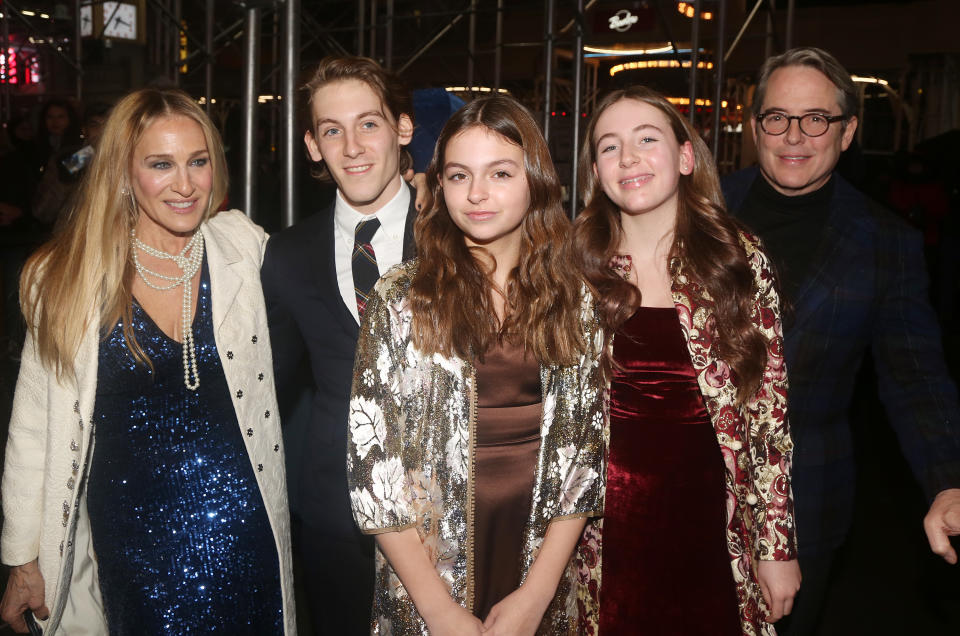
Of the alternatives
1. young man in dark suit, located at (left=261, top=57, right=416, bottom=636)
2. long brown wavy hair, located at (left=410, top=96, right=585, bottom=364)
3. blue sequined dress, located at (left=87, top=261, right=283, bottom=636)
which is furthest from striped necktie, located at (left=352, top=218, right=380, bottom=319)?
blue sequined dress, located at (left=87, top=261, right=283, bottom=636)

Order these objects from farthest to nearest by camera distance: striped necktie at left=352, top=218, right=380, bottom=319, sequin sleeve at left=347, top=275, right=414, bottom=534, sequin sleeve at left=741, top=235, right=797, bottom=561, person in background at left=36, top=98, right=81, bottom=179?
person in background at left=36, top=98, right=81, bottom=179 → striped necktie at left=352, top=218, right=380, bottom=319 → sequin sleeve at left=741, top=235, right=797, bottom=561 → sequin sleeve at left=347, top=275, right=414, bottom=534

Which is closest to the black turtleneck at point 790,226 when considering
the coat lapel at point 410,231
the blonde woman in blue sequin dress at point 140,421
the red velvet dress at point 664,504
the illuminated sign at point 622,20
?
the red velvet dress at point 664,504

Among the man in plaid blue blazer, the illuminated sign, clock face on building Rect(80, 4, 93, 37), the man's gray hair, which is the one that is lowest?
the man in plaid blue blazer

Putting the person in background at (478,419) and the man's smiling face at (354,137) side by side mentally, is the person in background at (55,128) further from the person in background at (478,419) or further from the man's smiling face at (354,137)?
the person in background at (478,419)

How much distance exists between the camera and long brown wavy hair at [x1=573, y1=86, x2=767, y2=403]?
167 cm

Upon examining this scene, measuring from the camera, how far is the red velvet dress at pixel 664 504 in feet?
5.46

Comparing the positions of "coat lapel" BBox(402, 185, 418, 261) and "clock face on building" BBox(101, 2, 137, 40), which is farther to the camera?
"clock face on building" BBox(101, 2, 137, 40)

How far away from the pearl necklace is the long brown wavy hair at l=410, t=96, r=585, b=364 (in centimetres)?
61

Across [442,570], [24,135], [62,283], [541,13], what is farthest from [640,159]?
[541,13]

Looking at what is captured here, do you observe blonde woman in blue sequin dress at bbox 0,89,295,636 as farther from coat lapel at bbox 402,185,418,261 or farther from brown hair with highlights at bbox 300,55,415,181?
coat lapel at bbox 402,185,418,261

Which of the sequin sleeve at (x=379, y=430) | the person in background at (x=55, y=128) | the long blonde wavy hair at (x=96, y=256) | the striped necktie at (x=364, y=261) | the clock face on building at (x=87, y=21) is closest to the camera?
the sequin sleeve at (x=379, y=430)

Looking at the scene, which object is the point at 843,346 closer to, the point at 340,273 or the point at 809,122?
the point at 809,122

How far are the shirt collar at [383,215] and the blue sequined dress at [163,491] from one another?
43cm

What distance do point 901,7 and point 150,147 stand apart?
11.7m
